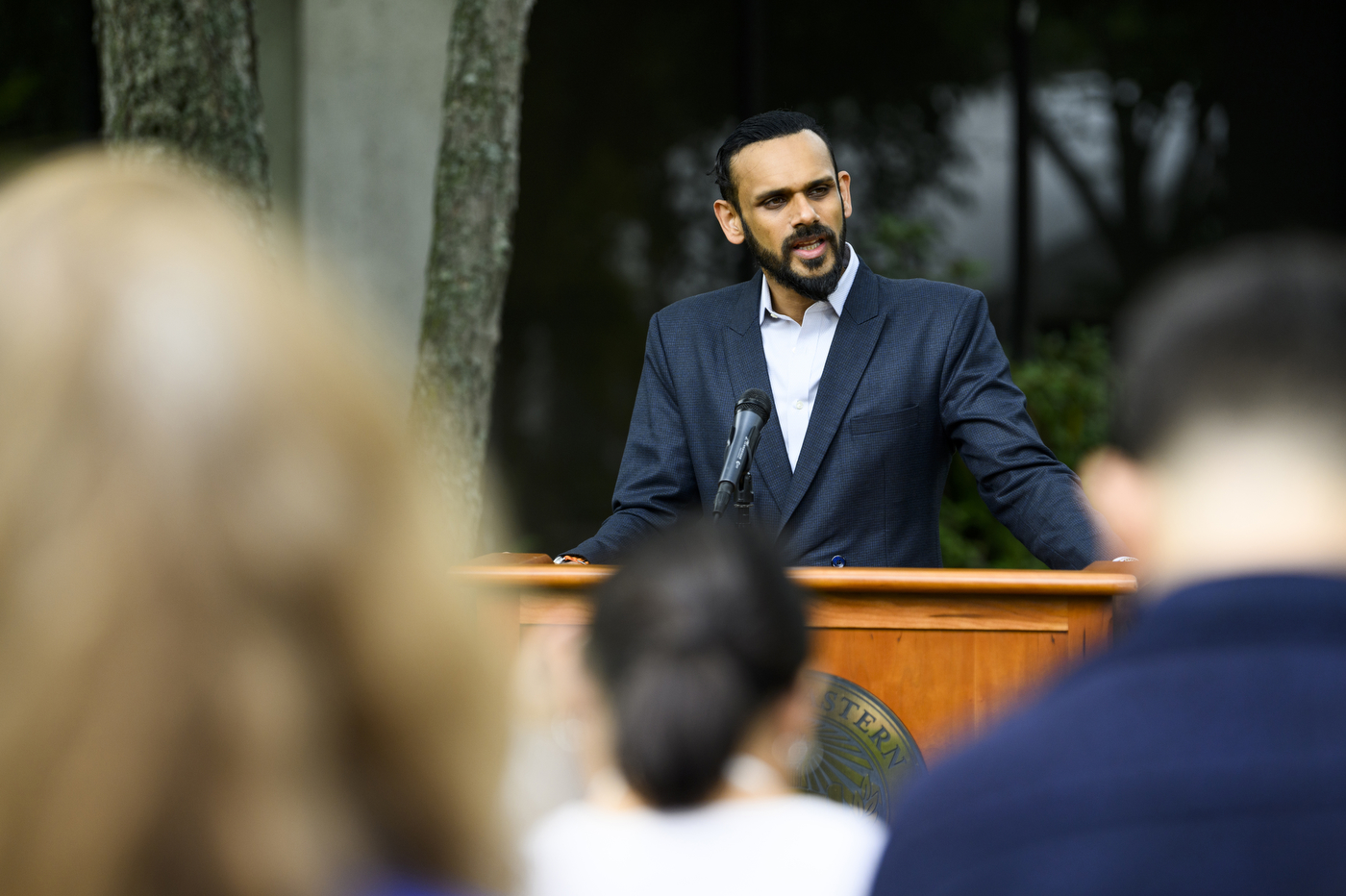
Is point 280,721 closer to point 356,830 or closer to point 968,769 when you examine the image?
point 356,830

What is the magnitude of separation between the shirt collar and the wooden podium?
101 cm

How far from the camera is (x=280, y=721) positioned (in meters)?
0.59

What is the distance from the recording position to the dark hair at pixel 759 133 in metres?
3.00

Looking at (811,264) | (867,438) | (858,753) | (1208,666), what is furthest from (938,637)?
(1208,666)

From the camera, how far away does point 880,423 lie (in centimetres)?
285

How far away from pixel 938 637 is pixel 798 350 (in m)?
1.06

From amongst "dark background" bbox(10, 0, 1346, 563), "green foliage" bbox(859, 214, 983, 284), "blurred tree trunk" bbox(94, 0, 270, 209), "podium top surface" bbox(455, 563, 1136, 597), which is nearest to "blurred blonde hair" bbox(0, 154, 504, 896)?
"podium top surface" bbox(455, 563, 1136, 597)

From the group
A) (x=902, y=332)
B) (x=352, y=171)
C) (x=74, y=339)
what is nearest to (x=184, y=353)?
(x=74, y=339)

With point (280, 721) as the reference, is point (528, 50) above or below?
above

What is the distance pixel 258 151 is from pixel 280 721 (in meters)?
3.28

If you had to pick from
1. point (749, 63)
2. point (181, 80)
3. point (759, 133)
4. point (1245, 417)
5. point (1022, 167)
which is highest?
point (749, 63)

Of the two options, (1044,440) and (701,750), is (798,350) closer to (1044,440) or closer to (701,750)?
(701,750)

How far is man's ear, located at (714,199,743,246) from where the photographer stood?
10.2 ft

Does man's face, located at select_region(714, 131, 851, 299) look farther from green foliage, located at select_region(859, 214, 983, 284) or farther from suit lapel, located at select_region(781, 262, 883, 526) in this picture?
green foliage, located at select_region(859, 214, 983, 284)
